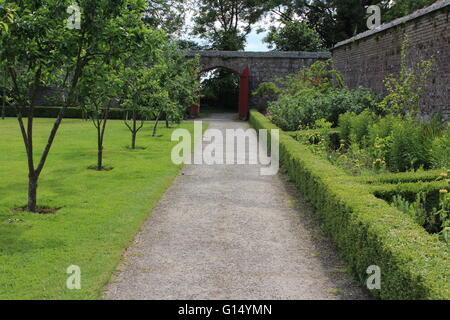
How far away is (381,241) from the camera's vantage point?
3.89m

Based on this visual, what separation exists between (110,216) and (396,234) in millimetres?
3860

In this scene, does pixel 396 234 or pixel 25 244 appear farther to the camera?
pixel 25 244

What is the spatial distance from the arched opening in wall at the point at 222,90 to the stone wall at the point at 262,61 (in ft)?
24.6

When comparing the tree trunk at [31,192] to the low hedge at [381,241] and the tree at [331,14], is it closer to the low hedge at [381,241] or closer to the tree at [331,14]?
the low hedge at [381,241]

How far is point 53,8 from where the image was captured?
5559 millimetres

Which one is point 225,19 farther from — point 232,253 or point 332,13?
point 232,253

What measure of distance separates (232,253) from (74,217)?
8.01 ft

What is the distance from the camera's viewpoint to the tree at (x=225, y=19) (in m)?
38.3

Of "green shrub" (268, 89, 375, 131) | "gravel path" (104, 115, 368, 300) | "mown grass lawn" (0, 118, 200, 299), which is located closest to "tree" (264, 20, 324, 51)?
"green shrub" (268, 89, 375, 131)

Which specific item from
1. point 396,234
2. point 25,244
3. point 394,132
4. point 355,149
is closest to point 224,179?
point 355,149

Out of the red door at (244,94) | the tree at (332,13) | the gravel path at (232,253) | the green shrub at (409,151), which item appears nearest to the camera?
the gravel path at (232,253)

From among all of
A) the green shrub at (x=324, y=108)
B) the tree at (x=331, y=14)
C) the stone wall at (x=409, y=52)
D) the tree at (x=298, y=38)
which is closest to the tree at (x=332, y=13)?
the tree at (x=331, y=14)
